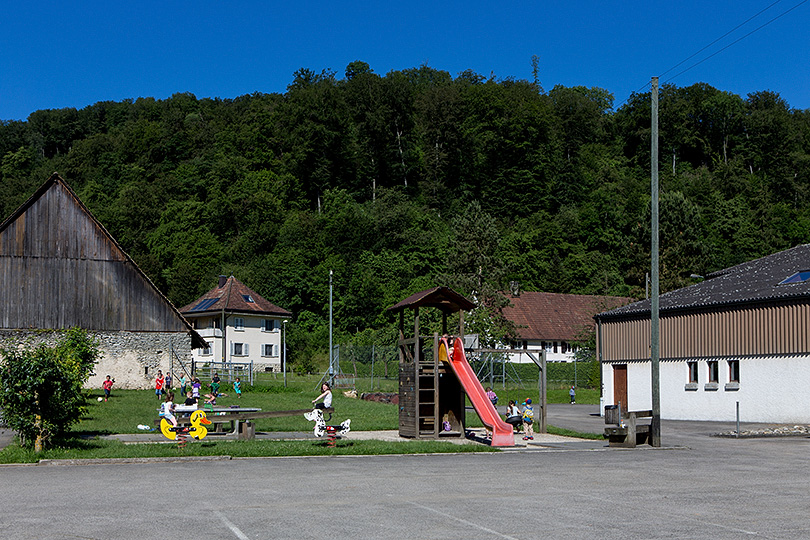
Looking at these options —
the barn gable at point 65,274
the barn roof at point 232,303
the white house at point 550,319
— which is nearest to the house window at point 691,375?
the barn gable at point 65,274

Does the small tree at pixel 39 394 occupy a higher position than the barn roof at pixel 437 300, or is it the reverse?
the barn roof at pixel 437 300

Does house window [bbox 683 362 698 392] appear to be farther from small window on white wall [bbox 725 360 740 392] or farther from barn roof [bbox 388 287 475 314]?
barn roof [bbox 388 287 475 314]

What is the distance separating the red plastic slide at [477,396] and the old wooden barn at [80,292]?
28.1m

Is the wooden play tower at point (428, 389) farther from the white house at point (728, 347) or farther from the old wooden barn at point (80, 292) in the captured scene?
the old wooden barn at point (80, 292)

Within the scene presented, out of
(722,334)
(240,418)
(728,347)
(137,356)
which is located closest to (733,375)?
(728,347)

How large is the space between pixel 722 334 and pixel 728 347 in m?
0.62

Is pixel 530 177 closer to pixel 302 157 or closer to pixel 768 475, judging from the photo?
pixel 302 157

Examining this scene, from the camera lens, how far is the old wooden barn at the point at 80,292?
47.5 metres

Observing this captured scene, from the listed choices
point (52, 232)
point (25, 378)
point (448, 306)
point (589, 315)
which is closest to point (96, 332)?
point (52, 232)

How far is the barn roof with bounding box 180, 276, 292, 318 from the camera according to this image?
8125 centimetres

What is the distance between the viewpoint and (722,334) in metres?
37.1

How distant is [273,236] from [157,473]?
88.0 m

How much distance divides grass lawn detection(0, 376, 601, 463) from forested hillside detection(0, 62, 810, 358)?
43.3m

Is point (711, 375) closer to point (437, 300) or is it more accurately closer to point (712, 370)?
point (712, 370)
